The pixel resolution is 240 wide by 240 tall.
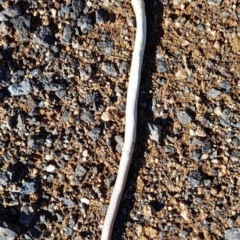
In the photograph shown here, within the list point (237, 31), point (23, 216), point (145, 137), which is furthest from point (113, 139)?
point (237, 31)

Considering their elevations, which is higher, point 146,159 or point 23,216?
point 146,159

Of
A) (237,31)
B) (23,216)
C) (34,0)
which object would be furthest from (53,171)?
(237,31)

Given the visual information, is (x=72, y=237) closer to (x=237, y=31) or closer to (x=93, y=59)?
(x=93, y=59)

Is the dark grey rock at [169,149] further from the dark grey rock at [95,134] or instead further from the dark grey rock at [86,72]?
the dark grey rock at [86,72]

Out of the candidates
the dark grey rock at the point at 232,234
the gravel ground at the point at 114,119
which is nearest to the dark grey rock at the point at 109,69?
the gravel ground at the point at 114,119

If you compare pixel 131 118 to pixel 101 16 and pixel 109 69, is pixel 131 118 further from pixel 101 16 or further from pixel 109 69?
pixel 101 16

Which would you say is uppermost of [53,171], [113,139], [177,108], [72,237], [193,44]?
[193,44]

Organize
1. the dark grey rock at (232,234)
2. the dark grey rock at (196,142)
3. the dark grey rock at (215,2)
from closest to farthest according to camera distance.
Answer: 1. the dark grey rock at (232,234)
2. the dark grey rock at (196,142)
3. the dark grey rock at (215,2)
